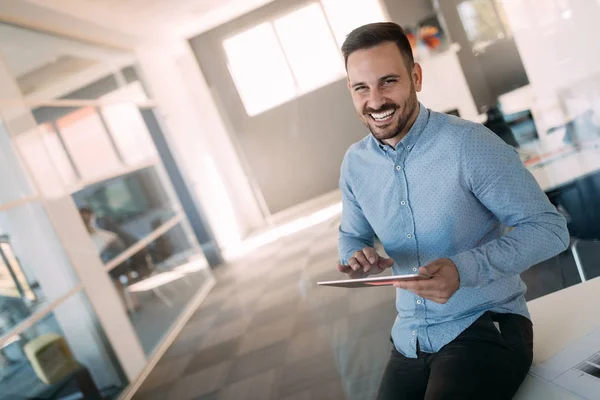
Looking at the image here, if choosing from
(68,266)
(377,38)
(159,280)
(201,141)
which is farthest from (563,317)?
(201,141)

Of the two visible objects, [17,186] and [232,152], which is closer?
[17,186]

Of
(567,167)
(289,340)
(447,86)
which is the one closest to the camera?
(567,167)

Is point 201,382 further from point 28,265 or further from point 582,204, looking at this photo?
point 582,204

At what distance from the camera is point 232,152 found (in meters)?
8.74

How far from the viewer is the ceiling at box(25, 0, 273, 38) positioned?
527 centimetres

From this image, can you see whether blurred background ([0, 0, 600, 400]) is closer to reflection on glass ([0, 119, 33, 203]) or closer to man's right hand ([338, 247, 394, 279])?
reflection on glass ([0, 119, 33, 203])

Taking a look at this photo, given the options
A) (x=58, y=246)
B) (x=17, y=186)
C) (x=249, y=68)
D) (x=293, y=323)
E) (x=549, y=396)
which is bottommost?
(x=293, y=323)

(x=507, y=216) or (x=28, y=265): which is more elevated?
(x=28, y=265)

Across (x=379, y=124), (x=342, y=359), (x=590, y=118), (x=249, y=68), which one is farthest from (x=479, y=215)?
(x=249, y=68)

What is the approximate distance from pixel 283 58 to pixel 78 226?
5.48m

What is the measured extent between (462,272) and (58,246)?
3.36m

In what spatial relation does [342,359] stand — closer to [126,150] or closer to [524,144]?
[524,144]

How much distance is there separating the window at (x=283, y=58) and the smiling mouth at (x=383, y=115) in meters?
7.14

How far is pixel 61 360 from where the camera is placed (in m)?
3.36
